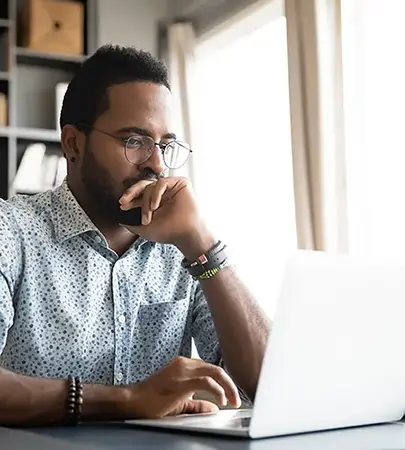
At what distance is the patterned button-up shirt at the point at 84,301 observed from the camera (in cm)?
156

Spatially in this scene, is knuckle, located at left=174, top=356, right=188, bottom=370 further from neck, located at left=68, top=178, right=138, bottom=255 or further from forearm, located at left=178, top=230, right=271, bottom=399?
neck, located at left=68, top=178, right=138, bottom=255

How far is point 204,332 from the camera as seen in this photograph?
1763mm

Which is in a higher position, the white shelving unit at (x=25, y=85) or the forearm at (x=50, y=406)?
the white shelving unit at (x=25, y=85)

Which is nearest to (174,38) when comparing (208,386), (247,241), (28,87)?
(28,87)

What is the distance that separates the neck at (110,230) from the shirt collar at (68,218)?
0.02m

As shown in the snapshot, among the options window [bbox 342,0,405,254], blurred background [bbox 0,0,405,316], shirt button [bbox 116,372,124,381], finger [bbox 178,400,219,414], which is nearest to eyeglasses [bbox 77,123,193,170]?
shirt button [bbox 116,372,124,381]

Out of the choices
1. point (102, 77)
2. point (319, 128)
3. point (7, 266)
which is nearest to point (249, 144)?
point (319, 128)

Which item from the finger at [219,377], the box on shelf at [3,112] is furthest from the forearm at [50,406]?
the box on shelf at [3,112]

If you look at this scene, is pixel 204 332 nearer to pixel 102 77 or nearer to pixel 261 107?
pixel 102 77

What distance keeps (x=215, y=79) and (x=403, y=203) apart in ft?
4.49

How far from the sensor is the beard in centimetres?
171

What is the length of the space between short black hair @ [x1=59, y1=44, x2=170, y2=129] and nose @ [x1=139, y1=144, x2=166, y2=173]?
160 mm

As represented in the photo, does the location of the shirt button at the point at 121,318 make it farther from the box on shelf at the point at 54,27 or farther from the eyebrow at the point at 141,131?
the box on shelf at the point at 54,27

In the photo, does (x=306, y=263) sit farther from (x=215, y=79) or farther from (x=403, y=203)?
(x=215, y=79)
